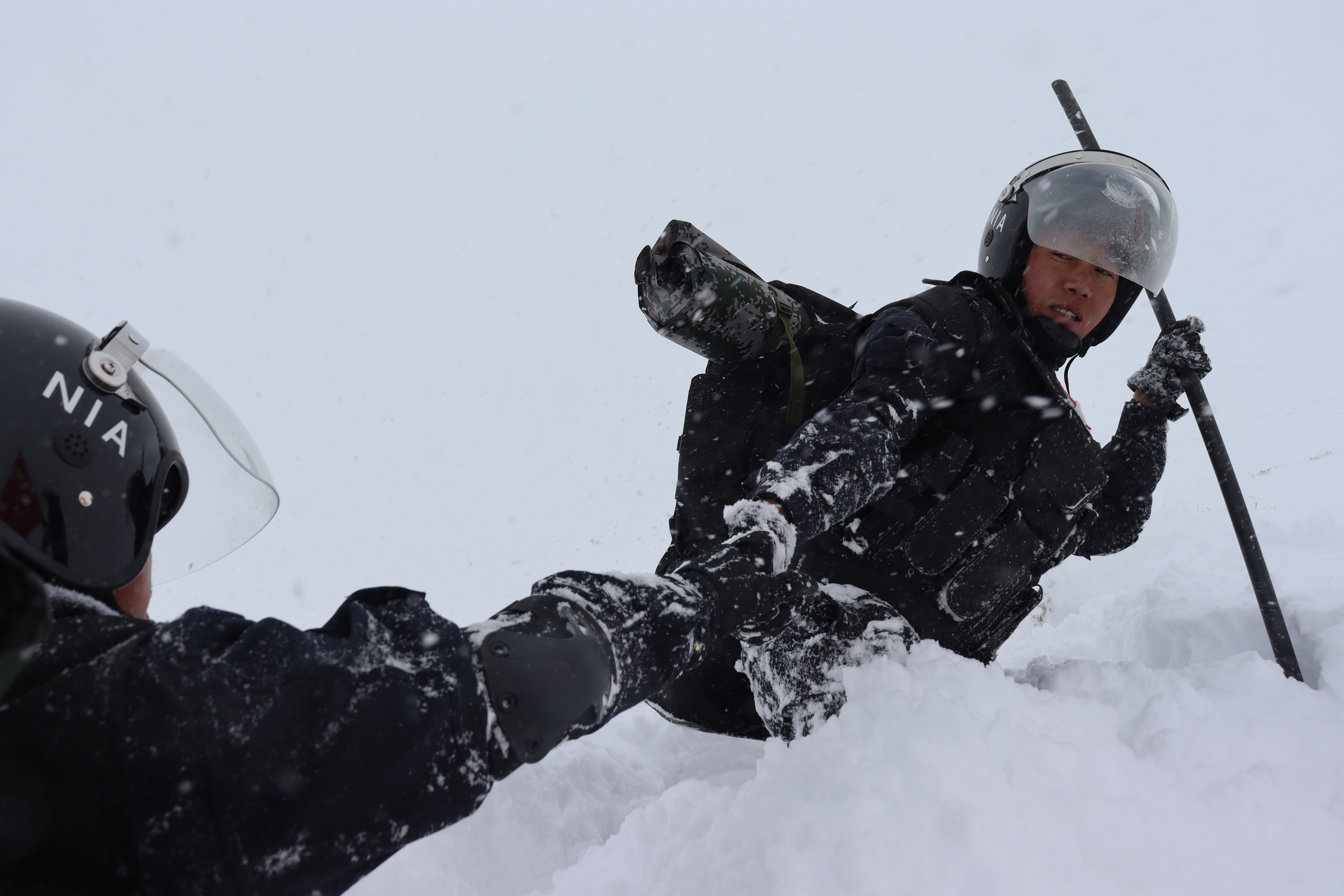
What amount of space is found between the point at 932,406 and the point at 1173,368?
5.00 feet

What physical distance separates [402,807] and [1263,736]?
2.45m

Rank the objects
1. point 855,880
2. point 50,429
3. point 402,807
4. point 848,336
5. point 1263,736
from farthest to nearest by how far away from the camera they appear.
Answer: point 848,336, point 1263,736, point 855,880, point 50,429, point 402,807

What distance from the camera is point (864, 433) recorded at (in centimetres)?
220

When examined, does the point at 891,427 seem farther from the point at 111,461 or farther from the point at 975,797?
the point at 111,461

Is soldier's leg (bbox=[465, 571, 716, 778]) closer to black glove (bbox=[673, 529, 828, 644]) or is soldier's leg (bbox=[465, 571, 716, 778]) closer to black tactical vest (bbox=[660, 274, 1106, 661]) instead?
black glove (bbox=[673, 529, 828, 644])

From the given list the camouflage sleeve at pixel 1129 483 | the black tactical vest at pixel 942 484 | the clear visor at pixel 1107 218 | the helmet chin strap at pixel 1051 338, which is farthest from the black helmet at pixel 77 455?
the camouflage sleeve at pixel 1129 483

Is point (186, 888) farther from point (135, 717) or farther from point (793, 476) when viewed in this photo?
point (793, 476)

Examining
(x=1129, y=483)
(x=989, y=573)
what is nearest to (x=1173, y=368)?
(x=1129, y=483)

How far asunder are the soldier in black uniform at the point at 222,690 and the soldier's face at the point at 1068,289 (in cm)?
207

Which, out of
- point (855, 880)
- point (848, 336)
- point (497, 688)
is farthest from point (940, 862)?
point (848, 336)

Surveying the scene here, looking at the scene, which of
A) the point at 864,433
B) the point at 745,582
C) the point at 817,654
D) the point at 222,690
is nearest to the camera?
the point at 222,690

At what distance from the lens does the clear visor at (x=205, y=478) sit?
6.33 feet

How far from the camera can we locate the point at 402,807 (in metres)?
1.02

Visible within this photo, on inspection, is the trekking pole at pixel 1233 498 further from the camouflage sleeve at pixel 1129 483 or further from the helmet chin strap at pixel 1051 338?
the helmet chin strap at pixel 1051 338
